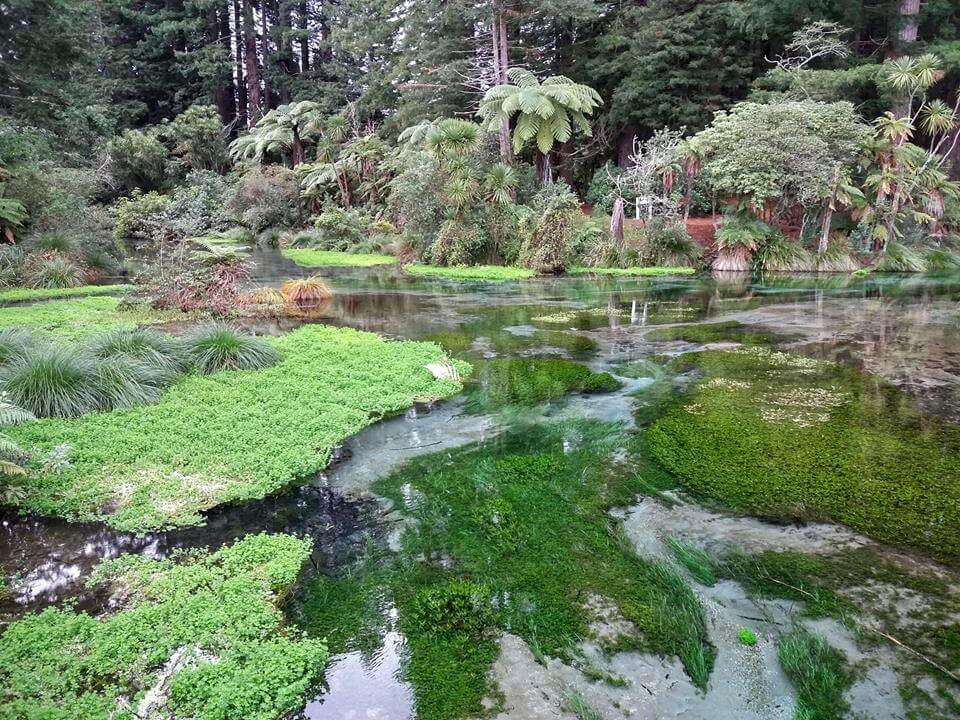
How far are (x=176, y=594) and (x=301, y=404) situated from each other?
3.21 meters

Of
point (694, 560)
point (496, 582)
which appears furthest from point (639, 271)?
point (496, 582)

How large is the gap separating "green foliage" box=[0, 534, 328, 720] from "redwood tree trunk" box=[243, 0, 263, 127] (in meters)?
39.6

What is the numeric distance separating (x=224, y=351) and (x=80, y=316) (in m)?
4.58

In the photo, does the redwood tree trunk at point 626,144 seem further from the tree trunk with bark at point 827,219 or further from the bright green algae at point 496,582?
the bright green algae at point 496,582

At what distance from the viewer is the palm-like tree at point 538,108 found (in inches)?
763

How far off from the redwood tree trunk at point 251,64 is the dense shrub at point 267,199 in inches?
375

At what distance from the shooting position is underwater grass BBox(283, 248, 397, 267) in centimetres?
2178

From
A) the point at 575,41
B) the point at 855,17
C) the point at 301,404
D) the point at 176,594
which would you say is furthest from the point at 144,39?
the point at 176,594

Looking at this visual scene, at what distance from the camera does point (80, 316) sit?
1051cm

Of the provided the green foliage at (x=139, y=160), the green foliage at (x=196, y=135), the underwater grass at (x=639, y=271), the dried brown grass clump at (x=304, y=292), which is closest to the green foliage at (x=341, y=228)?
the underwater grass at (x=639, y=271)

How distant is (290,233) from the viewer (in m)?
29.4

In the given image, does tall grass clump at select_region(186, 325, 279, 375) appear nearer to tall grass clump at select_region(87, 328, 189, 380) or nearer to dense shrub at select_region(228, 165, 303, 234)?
tall grass clump at select_region(87, 328, 189, 380)

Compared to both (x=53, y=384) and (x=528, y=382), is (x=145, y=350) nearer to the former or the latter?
(x=53, y=384)

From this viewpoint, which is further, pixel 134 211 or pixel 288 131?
pixel 288 131
